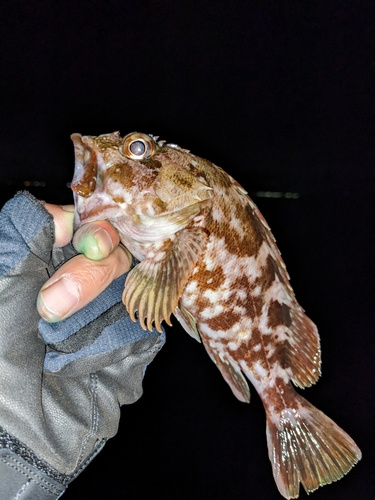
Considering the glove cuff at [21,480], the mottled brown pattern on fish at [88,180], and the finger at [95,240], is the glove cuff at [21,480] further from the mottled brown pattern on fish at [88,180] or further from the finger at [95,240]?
the mottled brown pattern on fish at [88,180]

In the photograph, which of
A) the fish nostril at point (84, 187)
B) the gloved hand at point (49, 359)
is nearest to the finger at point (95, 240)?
the gloved hand at point (49, 359)

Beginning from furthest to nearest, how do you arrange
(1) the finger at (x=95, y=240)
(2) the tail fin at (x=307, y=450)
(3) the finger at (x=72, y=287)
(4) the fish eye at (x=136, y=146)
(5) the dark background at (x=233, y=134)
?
(5) the dark background at (x=233, y=134) → (2) the tail fin at (x=307, y=450) → (4) the fish eye at (x=136, y=146) → (1) the finger at (x=95, y=240) → (3) the finger at (x=72, y=287)

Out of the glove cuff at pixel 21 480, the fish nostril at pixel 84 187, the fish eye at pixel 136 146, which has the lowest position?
the glove cuff at pixel 21 480

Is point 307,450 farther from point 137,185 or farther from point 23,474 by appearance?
point 137,185

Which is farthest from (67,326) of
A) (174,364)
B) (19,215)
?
(174,364)

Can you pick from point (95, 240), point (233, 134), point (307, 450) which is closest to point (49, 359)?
point (95, 240)

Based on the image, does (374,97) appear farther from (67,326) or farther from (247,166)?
(67,326)

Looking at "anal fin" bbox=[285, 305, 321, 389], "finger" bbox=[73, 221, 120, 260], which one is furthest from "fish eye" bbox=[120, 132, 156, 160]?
"anal fin" bbox=[285, 305, 321, 389]

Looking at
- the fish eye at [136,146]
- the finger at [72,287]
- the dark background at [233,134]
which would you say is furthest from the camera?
the dark background at [233,134]
